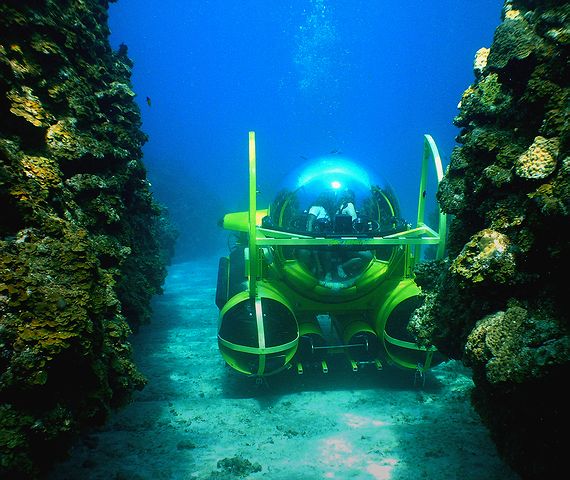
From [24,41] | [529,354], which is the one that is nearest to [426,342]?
[529,354]

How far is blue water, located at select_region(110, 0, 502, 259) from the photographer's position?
9250 centimetres

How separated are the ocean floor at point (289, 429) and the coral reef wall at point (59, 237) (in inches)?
45.3

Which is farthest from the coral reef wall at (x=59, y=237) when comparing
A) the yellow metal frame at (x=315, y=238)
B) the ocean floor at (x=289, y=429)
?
the yellow metal frame at (x=315, y=238)

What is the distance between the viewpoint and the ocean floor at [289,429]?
337 centimetres

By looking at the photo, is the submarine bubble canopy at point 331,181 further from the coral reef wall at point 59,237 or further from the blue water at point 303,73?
the blue water at point 303,73

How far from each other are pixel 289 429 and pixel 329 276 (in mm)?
2059

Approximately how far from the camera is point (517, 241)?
2.36 m

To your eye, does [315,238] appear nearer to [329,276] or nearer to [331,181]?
[329,276]

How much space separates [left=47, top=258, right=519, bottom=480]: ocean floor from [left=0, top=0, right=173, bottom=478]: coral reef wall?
3.77 feet

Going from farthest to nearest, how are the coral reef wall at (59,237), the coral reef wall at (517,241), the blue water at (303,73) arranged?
1. the blue water at (303,73)
2. the coral reef wall at (517,241)
3. the coral reef wall at (59,237)

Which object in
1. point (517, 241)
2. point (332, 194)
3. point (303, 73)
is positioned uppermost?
point (303, 73)

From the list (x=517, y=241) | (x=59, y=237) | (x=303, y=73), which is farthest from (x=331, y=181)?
(x=303, y=73)

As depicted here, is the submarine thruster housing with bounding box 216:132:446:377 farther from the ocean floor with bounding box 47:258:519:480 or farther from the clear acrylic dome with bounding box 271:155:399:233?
the ocean floor with bounding box 47:258:519:480

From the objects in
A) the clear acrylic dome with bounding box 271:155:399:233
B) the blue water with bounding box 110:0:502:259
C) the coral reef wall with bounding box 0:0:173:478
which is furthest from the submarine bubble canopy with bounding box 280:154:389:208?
the blue water with bounding box 110:0:502:259
